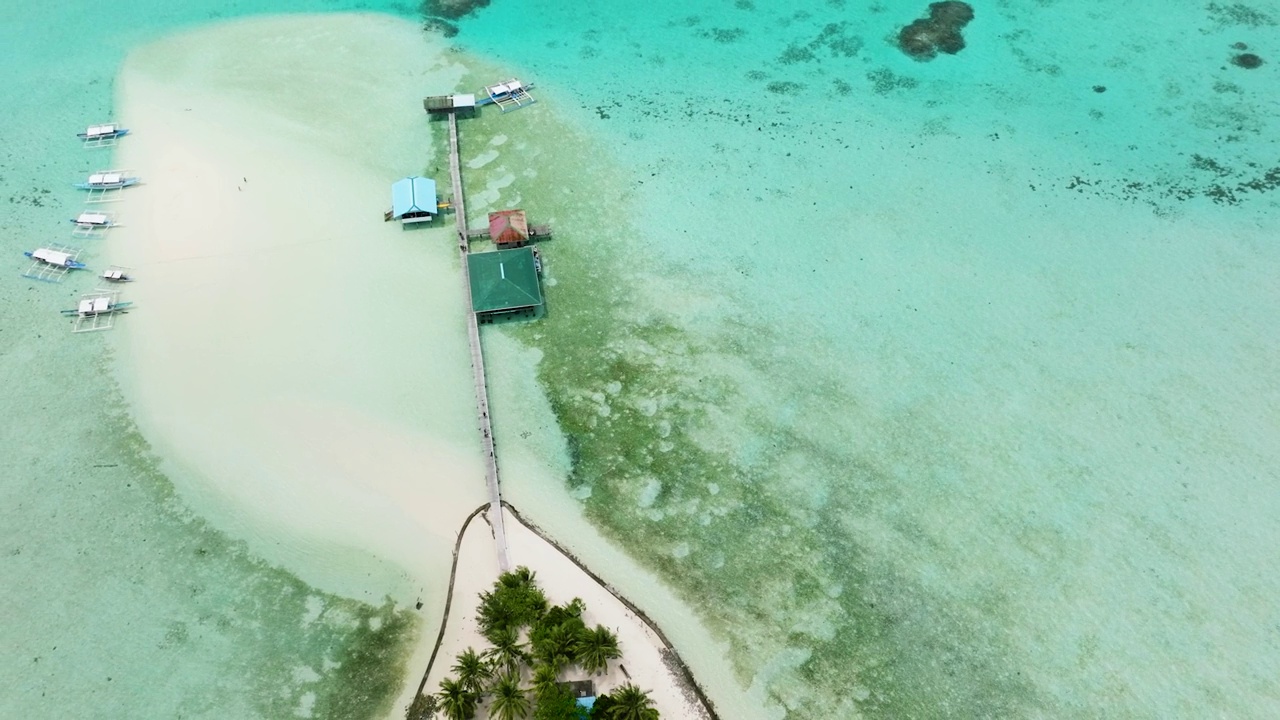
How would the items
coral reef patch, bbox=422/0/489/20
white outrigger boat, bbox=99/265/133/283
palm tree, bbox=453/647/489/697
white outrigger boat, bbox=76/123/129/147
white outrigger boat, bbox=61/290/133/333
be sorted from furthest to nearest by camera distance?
1. coral reef patch, bbox=422/0/489/20
2. white outrigger boat, bbox=76/123/129/147
3. white outrigger boat, bbox=99/265/133/283
4. white outrigger boat, bbox=61/290/133/333
5. palm tree, bbox=453/647/489/697

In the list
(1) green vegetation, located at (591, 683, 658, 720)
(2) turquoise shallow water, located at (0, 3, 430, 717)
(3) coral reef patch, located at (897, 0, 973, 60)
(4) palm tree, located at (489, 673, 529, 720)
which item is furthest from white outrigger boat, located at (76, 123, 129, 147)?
(3) coral reef patch, located at (897, 0, 973, 60)

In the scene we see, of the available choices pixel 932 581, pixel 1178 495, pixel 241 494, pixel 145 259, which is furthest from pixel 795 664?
pixel 145 259

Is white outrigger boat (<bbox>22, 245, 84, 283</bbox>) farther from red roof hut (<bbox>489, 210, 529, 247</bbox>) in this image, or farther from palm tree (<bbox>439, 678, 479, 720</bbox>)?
palm tree (<bbox>439, 678, 479, 720</bbox>)

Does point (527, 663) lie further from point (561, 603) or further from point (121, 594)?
point (121, 594)

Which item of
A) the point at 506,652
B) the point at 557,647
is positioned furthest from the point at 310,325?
the point at 557,647

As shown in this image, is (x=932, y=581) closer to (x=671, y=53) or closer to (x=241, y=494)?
(x=241, y=494)
